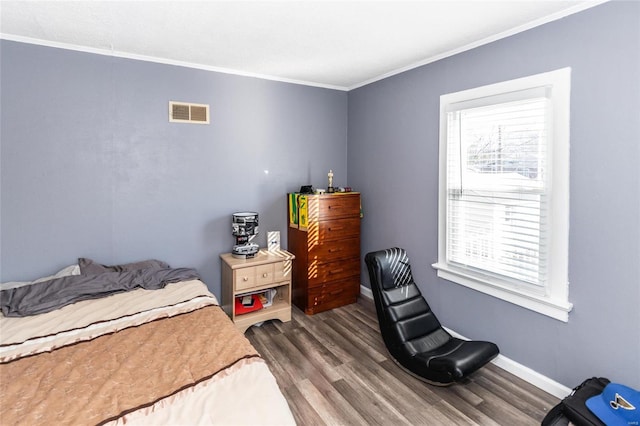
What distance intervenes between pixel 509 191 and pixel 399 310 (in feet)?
4.29

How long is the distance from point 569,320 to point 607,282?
0.37 meters

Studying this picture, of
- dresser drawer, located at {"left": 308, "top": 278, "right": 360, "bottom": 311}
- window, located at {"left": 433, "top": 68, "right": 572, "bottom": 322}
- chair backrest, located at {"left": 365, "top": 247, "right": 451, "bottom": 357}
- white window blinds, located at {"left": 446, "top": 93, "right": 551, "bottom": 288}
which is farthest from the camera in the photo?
dresser drawer, located at {"left": 308, "top": 278, "right": 360, "bottom": 311}

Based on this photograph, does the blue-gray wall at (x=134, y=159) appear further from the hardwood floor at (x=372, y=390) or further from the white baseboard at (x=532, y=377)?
the white baseboard at (x=532, y=377)

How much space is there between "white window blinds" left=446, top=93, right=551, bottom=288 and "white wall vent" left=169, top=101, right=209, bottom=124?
2.45 meters

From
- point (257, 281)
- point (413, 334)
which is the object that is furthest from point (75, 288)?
point (413, 334)

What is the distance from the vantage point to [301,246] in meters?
3.77

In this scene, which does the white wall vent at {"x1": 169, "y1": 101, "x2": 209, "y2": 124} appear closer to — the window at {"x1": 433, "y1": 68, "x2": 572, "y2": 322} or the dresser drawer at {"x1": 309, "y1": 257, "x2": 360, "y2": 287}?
the dresser drawer at {"x1": 309, "y1": 257, "x2": 360, "y2": 287}

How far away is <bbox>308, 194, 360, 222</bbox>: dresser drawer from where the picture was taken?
364 cm

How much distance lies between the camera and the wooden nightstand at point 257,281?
326 centimetres

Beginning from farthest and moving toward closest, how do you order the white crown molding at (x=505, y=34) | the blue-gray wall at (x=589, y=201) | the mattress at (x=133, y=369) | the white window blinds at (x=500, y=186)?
the white window blinds at (x=500, y=186) < the white crown molding at (x=505, y=34) < the blue-gray wall at (x=589, y=201) < the mattress at (x=133, y=369)

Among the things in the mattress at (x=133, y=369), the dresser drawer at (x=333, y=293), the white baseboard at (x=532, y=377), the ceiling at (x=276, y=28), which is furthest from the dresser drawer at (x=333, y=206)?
the white baseboard at (x=532, y=377)

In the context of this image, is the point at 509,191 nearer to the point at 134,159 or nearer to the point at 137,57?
the point at 134,159

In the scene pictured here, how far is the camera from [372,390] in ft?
8.05

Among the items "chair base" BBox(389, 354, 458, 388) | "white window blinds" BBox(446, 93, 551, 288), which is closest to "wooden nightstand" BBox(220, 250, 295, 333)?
"chair base" BBox(389, 354, 458, 388)
